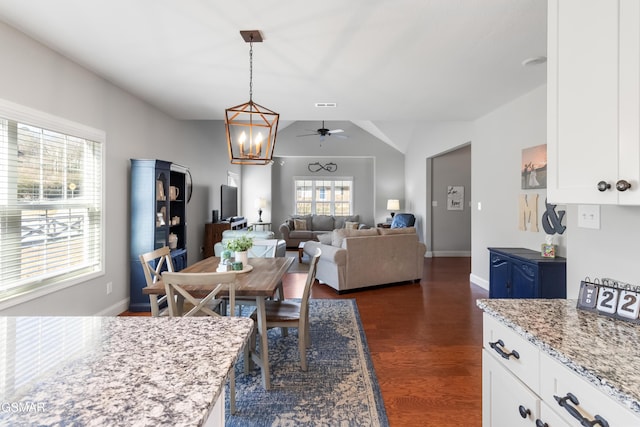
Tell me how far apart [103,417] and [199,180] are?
5967 mm

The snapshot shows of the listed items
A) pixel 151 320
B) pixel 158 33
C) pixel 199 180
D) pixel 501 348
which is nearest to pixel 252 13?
pixel 158 33

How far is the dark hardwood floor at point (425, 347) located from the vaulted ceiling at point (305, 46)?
2.49 m

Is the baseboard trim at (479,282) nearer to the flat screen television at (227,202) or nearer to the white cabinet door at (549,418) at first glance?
the white cabinet door at (549,418)

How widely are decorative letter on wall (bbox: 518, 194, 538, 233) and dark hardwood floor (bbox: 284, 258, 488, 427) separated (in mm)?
1150

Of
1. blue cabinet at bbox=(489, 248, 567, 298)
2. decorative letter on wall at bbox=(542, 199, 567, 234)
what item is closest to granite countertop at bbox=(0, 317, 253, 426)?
blue cabinet at bbox=(489, 248, 567, 298)

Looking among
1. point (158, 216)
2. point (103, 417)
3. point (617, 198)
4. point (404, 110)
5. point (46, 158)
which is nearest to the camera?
point (103, 417)

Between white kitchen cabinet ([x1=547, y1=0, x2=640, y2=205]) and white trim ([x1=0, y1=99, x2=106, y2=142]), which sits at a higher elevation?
white trim ([x1=0, y1=99, x2=106, y2=142])

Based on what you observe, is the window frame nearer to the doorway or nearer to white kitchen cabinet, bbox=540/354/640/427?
the doorway

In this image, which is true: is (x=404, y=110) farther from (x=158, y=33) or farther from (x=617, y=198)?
(x=617, y=198)

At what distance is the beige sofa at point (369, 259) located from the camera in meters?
4.72

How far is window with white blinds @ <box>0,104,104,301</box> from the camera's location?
2.47 meters

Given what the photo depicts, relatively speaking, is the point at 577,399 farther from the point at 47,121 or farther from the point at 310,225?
the point at 310,225

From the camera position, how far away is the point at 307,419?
1969mm

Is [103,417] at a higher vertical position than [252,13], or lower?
lower
